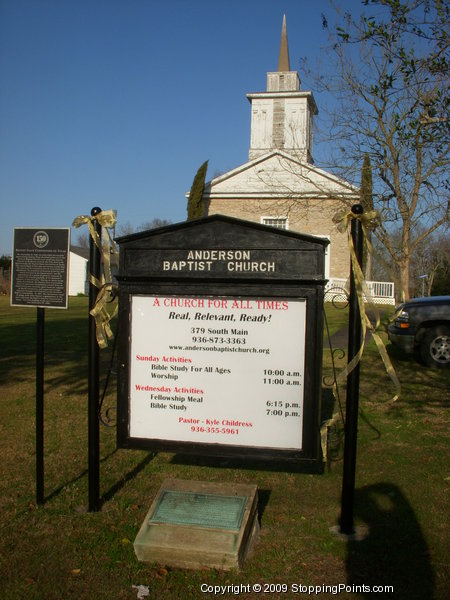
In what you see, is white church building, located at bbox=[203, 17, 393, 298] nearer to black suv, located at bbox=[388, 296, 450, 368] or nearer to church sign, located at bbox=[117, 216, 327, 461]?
black suv, located at bbox=[388, 296, 450, 368]

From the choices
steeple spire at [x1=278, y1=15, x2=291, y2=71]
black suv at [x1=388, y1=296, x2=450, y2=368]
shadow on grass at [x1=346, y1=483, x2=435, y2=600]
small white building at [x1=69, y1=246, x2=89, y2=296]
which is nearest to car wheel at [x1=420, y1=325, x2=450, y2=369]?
black suv at [x1=388, y1=296, x2=450, y2=368]

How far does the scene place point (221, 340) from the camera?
13.7 ft

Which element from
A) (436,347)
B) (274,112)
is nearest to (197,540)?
(436,347)

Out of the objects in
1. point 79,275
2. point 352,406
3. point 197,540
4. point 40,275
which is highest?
point 79,275

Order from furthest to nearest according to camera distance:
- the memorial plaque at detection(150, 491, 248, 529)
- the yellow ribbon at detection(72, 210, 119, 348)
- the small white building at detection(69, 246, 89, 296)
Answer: the small white building at detection(69, 246, 89, 296) → the yellow ribbon at detection(72, 210, 119, 348) → the memorial plaque at detection(150, 491, 248, 529)

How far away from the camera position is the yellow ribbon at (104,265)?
4391 mm

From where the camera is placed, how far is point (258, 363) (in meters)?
4.14

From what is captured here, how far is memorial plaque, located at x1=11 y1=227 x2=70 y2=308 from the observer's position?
14.8 feet

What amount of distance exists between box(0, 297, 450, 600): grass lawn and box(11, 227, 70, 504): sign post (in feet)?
1.99

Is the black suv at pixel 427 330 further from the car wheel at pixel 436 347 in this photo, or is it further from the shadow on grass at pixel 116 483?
the shadow on grass at pixel 116 483

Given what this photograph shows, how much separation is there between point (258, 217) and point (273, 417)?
28.9 m

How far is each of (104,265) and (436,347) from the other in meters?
7.85

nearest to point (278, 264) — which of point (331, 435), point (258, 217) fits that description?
point (331, 435)

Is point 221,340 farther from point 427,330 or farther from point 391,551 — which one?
point 427,330
